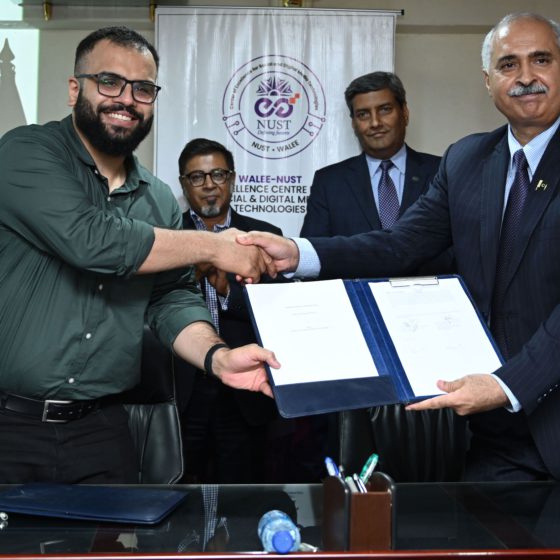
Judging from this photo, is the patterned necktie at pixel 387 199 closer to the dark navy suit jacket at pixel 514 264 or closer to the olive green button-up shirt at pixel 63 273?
the dark navy suit jacket at pixel 514 264

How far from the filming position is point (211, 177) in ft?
13.6

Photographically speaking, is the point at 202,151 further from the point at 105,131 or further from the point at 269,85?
the point at 105,131

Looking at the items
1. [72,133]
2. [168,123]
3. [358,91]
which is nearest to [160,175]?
[168,123]

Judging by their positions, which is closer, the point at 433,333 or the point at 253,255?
the point at 433,333

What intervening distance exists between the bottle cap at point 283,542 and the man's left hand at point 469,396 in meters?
0.60

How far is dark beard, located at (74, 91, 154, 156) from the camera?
2.29 meters

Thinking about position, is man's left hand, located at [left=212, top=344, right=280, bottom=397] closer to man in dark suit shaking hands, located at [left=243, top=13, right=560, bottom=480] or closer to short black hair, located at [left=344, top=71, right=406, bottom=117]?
man in dark suit shaking hands, located at [left=243, top=13, right=560, bottom=480]

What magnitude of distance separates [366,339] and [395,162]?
2357 mm

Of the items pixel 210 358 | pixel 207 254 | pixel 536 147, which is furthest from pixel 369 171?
pixel 210 358

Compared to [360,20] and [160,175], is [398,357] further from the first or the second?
[360,20]

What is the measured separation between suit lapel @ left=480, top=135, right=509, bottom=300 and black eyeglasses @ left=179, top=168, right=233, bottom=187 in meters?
1.97

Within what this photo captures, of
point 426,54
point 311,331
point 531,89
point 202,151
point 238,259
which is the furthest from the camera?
point 426,54

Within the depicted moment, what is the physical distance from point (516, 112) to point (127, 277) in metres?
1.17

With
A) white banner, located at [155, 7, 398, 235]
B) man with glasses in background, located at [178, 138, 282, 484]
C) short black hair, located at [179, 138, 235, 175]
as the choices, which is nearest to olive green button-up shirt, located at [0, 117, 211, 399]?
man with glasses in background, located at [178, 138, 282, 484]
